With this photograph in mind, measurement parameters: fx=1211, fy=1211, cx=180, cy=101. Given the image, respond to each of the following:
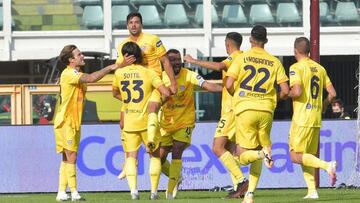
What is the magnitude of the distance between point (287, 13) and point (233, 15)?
4.22ft

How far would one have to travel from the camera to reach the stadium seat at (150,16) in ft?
93.9

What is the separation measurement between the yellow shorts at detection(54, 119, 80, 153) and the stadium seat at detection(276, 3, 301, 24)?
13772 millimetres

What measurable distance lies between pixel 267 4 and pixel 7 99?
26.3 ft

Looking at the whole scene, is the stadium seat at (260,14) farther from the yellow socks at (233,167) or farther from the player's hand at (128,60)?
the player's hand at (128,60)

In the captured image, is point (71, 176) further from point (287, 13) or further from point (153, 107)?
point (287, 13)

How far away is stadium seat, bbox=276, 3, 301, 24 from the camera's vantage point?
28.7m

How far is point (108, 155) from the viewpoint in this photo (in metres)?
20.3

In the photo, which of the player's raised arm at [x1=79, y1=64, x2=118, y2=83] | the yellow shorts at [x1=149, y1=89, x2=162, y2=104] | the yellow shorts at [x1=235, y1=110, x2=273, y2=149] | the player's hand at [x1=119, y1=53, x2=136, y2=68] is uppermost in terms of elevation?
the player's hand at [x1=119, y1=53, x2=136, y2=68]

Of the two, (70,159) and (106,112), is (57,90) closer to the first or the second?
(106,112)

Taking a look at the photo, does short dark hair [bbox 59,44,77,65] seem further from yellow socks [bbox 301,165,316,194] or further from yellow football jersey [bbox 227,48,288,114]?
yellow socks [bbox 301,165,316,194]

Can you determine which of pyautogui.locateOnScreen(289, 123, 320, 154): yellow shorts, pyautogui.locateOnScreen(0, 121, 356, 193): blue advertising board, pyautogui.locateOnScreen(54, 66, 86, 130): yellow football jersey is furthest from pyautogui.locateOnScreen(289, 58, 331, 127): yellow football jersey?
pyautogui.locateOnScreen(0, 121, 356, 193): blue advertising board

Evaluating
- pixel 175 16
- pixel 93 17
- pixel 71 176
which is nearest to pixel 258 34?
pixel 71 176

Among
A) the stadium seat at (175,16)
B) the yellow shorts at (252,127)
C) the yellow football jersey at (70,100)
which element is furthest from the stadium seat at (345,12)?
the yellow shorts at (252,127)

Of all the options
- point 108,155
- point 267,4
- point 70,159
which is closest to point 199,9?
point 267,4
